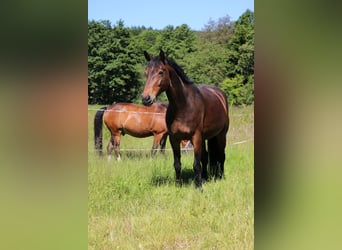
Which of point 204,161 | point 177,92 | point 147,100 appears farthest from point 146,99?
point 204,161

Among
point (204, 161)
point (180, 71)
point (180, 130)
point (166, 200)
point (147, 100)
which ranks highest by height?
point (180, 71)

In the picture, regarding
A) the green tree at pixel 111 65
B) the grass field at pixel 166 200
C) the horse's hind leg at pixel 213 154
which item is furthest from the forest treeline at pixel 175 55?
the horse's hind leg at pixel 213 154

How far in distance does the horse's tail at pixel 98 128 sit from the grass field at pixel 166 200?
24 mm

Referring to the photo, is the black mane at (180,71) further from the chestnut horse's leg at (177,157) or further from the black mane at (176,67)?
the chestnut horse's leg at (177,157)

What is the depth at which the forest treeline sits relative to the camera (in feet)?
4.50

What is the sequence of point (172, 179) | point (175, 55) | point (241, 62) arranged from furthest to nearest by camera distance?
point (172, 179), point (175, 55), point (241, 62)

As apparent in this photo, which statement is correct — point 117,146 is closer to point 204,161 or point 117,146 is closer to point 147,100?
point 147,100

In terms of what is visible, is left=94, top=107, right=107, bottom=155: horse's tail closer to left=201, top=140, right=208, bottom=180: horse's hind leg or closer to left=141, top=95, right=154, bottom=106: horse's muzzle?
left=141, top=95, right=154, bottom=106: horse's muzzle

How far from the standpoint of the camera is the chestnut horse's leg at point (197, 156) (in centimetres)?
157

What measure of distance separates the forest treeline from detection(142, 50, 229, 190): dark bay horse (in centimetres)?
5

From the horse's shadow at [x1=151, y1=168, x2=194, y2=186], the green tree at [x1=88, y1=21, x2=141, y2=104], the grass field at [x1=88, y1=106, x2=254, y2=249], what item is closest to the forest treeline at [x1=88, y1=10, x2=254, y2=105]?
the green tree at [x1=88, y1=21, x2=141, y2=104]

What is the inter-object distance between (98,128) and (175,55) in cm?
46

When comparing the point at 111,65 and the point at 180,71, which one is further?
the point at 180,71

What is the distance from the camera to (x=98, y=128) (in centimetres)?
153
